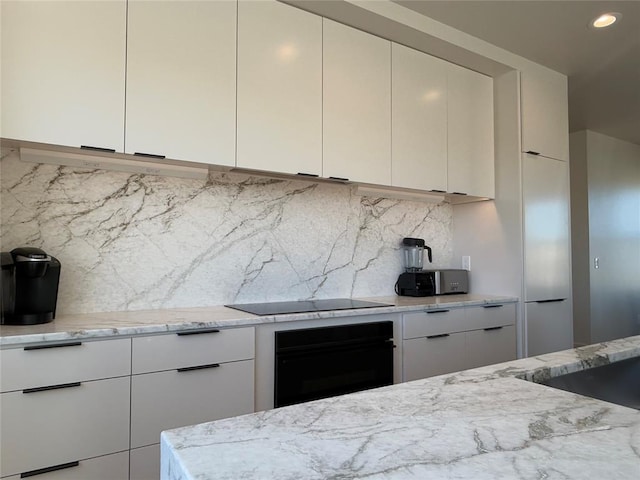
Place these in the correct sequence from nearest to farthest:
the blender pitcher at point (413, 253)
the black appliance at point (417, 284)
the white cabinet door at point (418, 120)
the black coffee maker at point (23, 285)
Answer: the black coffee maker at point (23, 285)
the white cabinet door at point (418, 120)
the black appliance at point (417, 284)
the blender pitcher at point (413, 253)

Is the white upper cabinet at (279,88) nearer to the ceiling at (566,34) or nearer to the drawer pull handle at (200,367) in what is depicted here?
the ceiling at (566,34)

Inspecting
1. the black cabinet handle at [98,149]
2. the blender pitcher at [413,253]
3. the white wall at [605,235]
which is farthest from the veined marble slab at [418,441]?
the white wall at [605,235]

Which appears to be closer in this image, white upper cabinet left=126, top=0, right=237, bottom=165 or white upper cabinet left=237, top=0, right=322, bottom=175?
white upper cabinet left=126, top=0, right=237, bottom=165

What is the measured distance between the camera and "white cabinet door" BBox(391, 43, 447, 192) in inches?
104

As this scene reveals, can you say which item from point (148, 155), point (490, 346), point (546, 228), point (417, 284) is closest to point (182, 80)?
point (148, 155)

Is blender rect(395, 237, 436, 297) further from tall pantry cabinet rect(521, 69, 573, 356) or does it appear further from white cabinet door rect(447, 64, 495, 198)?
tall pantry cabinet rect(521, 69, 573, 356)

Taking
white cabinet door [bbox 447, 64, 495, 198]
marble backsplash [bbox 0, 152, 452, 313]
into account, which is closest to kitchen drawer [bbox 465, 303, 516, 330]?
marble backsplash [bbox 0, 152, 452, 313]

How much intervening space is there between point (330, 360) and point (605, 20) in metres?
2.65

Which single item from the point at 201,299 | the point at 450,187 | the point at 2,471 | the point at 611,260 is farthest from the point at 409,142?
the point at 611,260

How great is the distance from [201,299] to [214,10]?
1.47 metres

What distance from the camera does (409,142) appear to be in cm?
270

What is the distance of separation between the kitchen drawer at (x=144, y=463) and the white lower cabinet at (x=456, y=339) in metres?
1.33

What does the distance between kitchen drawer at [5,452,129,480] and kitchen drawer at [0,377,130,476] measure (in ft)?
0.07

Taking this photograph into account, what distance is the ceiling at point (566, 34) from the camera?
7.93 ft
